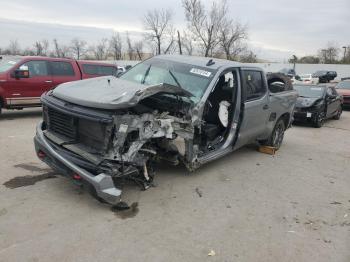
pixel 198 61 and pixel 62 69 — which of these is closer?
pixel 198 61

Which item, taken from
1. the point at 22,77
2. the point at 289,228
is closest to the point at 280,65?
the point at 22,77

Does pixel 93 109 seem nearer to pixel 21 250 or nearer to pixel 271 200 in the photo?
pixel 21 250

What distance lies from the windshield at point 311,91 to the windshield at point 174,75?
27.1 ft

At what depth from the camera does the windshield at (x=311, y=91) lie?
13000 mm

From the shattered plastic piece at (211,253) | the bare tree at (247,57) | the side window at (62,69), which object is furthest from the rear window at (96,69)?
the bare tree at (247,57)

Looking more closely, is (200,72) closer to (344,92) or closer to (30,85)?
(30,85)

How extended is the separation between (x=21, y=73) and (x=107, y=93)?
688 cm

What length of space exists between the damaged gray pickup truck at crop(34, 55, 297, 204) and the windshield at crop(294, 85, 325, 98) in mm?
6848

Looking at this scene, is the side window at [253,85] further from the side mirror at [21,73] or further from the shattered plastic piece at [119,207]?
the side mirror at [21,73]

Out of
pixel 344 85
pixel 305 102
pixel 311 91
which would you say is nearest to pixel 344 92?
pixel 344 85

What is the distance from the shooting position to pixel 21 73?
Answer: 1051 cm

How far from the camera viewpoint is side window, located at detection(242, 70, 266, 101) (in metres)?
6.55

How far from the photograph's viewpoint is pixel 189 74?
5.90 metres

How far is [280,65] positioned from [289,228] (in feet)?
190
